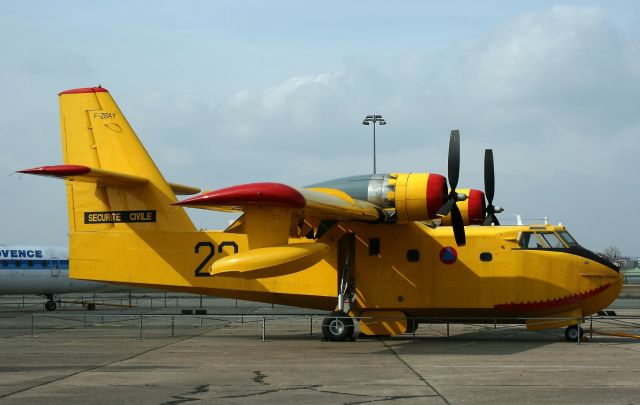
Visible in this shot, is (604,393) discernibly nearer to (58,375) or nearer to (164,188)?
(58,375)

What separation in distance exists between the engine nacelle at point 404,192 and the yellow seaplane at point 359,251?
1.2 inches

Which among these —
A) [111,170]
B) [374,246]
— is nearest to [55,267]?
[111,170]

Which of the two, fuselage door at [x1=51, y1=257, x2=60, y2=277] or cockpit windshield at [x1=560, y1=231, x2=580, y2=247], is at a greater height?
cockpit windshield at [x1=560, y1=231, x2=580, y2=247]

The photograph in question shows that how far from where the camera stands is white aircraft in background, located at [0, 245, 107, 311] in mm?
45625

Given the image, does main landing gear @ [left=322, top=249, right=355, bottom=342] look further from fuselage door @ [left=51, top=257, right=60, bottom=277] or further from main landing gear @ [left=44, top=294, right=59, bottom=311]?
main landing gear @ [left=44, top=294, right=59, bottom=311]

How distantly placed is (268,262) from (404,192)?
4745mm

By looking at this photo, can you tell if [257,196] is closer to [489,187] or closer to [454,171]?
[454,171]

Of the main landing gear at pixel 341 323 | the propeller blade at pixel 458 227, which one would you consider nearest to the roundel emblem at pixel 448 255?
the propeller blade at pixel 458 227

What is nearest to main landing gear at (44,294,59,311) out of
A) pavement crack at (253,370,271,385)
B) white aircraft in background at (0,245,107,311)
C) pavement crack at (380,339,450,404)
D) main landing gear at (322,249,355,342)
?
white aircraft in background at (0,245,107,311)

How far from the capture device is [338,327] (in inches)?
899

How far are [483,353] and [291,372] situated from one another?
231 inches

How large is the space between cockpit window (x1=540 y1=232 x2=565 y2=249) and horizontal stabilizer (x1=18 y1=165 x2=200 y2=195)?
11918 mm

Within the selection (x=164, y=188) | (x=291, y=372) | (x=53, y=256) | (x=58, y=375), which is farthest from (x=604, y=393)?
(x=53, y=256)

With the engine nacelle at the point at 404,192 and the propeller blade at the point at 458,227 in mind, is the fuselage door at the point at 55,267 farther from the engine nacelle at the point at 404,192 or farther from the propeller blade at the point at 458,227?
the propeller blade at the point at 458,227
